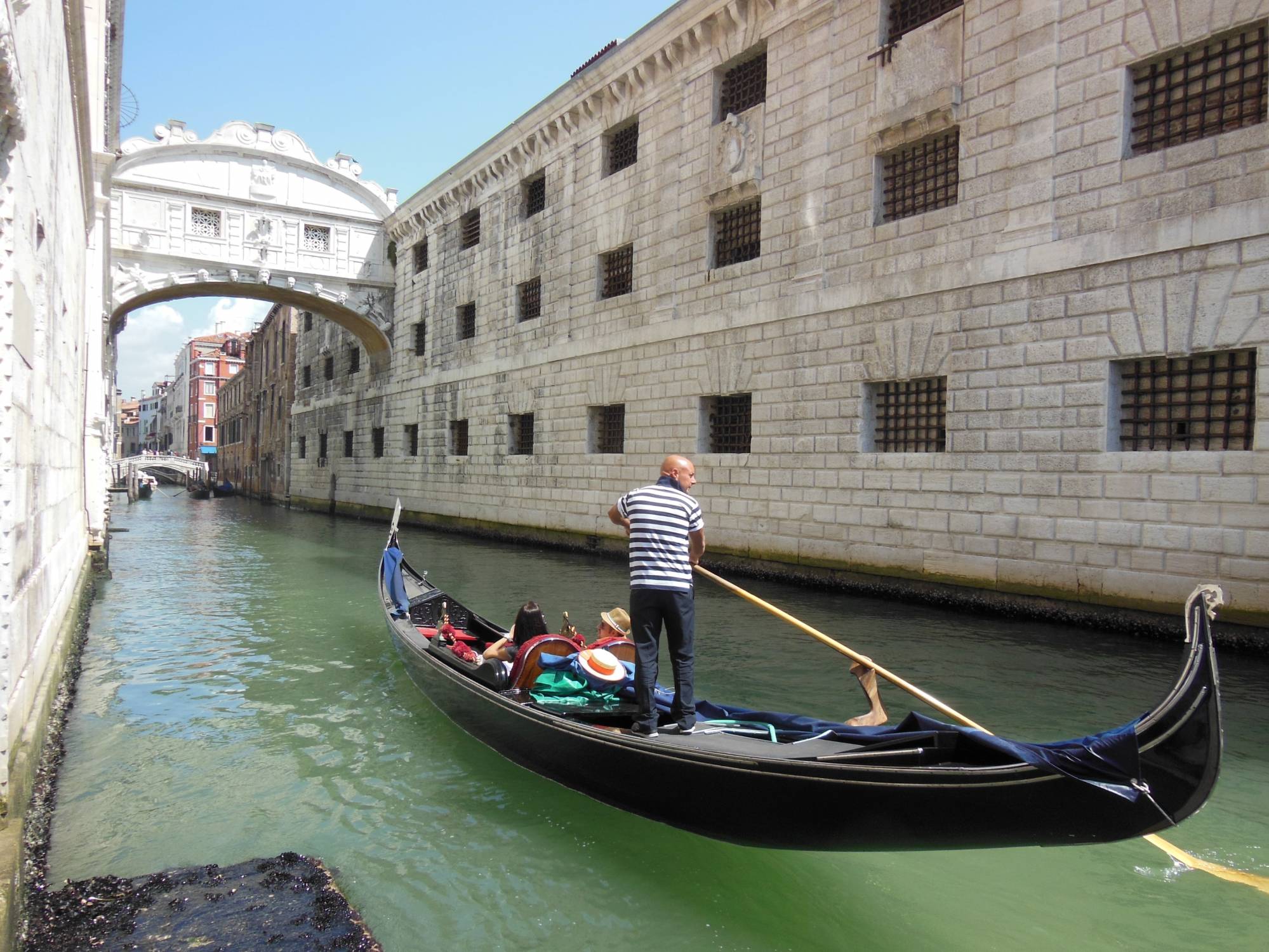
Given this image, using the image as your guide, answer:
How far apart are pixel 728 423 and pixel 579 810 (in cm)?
829

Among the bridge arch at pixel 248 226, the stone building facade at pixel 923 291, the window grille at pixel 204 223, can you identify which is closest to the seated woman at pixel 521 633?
the stone building facade at pixel 923 291

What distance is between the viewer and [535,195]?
1641 centimetres

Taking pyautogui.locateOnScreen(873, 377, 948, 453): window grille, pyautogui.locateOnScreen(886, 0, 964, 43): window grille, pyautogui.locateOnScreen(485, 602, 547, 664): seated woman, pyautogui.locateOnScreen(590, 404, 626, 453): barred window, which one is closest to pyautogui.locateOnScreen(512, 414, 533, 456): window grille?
pyautogui.locateOnScreen(590, 404, 626, 453): barred window

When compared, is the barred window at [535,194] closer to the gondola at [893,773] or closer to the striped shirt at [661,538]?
the striped shirt at [661,538]

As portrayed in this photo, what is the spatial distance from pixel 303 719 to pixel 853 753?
3.66 m

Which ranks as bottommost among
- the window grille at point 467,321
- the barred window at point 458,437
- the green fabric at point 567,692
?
the green fabric at point 567,692

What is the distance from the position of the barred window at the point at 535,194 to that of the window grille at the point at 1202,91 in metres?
10.7

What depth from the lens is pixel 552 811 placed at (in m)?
3.79

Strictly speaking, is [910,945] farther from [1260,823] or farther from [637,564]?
[1260,823]

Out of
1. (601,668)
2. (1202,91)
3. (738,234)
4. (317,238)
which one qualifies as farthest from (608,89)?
(601,668)

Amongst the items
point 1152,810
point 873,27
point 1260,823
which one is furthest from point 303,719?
point 873,27

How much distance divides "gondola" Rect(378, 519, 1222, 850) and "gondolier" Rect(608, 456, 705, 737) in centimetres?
19

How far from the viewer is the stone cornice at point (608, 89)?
11312 mm

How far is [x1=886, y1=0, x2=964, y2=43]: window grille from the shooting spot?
29.9 feet
